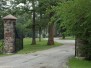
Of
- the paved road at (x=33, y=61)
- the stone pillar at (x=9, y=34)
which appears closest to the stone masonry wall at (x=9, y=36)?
the stone pillar at (x=9, y=34)

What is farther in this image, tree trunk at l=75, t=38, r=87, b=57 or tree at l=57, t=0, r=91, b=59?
tree trunk at l=75, t=38, r=87, b=57

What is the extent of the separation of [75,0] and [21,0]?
2191cm

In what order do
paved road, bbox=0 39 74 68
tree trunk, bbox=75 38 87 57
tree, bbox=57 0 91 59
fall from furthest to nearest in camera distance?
1. tree trunk, bbox=75 38 87 57
2. tree, bbox=57 0 91 59
3. paved road, bbox=0 39 74 68

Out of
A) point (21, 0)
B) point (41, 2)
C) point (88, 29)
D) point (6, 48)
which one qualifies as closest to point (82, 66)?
point (88, 29)

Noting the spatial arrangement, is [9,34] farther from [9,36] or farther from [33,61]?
[33,61]

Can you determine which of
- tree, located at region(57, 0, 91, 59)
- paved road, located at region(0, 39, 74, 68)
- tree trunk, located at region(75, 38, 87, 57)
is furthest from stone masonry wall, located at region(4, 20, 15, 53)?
tree, located at region(57, 0, 91, 59)

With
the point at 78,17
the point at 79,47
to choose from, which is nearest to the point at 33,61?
the point at 79,47

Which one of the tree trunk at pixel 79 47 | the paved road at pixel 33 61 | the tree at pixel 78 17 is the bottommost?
the paved road at pixel 33 61

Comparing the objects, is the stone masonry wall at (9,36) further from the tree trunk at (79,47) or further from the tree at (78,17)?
the tree at (78,17)

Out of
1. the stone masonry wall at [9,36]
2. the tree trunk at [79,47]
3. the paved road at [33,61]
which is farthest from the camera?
the stone masonry wall at [9,36]

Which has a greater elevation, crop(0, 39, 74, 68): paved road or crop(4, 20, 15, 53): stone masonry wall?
crop(4, 20, 15, 53): stone masonry wall

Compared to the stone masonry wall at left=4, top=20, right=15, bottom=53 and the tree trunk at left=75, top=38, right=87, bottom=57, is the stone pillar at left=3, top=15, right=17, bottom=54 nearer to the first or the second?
the stone masonry wall at left=4, top=20, right=15, bottom=53

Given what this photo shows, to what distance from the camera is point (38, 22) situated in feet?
134

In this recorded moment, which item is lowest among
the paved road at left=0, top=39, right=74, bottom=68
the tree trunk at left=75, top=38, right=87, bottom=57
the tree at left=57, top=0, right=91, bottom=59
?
the paved road at left=0, top=39, right=74, bottom=68
